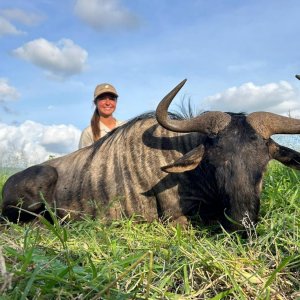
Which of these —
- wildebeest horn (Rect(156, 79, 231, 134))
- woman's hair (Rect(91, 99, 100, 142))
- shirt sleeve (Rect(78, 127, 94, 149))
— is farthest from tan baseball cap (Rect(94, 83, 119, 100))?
wildebeest horn (Rect(156, 79, 231, 134))

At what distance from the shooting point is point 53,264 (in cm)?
212

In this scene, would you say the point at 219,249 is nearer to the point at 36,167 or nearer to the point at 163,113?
the point at 163,113

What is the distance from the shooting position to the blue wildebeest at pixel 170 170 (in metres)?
3.60

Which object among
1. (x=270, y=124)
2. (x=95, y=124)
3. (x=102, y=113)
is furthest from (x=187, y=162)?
(x=102, y=113)

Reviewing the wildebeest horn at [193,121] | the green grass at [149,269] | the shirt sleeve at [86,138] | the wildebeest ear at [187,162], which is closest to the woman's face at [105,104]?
the shirt sleeve at [86,138]

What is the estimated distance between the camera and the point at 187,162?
3938 millimetres

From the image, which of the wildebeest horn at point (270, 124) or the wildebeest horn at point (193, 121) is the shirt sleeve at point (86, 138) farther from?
the wildebeest horn at point (270, 124)

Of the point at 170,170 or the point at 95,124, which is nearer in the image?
the point at 170,170

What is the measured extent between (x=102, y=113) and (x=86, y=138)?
51 centimetres

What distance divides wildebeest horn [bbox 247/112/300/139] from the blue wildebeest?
0.03 feet

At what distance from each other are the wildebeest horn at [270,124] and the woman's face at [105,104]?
12.3ft

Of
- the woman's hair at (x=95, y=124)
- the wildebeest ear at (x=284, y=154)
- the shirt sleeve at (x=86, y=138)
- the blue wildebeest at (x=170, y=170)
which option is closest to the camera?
the blue wildebeest at (x=170, y=170)

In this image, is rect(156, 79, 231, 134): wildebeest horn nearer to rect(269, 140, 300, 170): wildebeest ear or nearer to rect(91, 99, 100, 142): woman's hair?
rect(269, 140, 300, 170): wildebeest ear

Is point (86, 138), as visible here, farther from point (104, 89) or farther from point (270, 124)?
point (270, 124)
